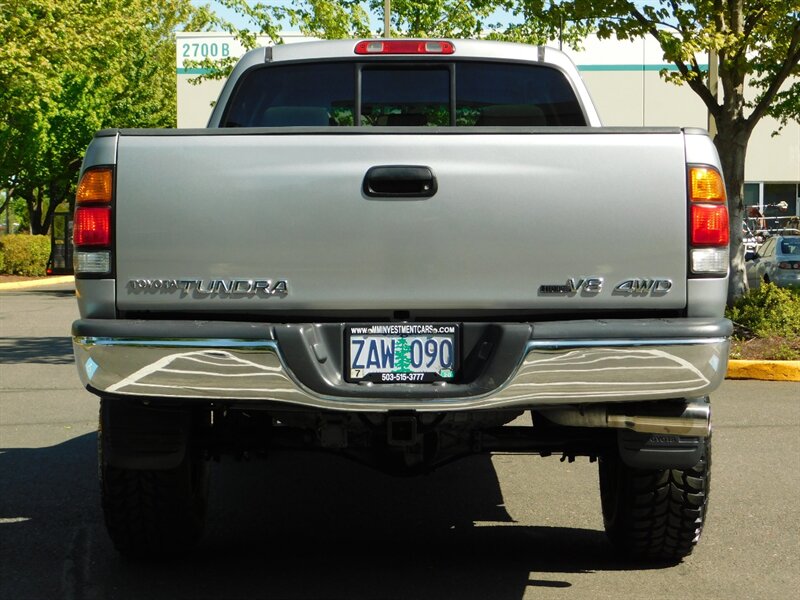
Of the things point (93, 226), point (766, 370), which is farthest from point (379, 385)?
point (766, 370)

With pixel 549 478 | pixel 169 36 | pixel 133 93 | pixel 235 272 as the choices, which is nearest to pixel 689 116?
pixel 133 93

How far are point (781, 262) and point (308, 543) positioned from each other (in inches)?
761

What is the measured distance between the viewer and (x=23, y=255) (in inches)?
1342

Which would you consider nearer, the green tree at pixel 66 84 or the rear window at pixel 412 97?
the rear window at pixel 412 97

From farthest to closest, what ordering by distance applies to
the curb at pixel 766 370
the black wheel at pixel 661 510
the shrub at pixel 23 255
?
1. the shrub at pixel 23 255
2. the curb at pixel 766 370
3. the black wheel at pixel 661 510

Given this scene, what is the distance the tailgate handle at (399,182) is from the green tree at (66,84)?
2441 cm

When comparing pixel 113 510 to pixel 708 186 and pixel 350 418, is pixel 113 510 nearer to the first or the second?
pixel 350 418

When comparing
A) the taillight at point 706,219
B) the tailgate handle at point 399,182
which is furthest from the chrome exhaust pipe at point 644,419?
the tailgate handle at point 399,182

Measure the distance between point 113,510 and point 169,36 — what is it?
208ft

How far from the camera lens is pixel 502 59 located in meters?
5.79

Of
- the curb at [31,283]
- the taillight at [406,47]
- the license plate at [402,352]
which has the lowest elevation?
the curb at [31,283]

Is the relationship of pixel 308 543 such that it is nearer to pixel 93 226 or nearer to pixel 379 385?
pixel 379 385

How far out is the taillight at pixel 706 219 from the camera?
406 cm

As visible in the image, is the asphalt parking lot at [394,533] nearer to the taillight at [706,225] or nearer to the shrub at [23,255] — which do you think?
the taillight at [706,225]
